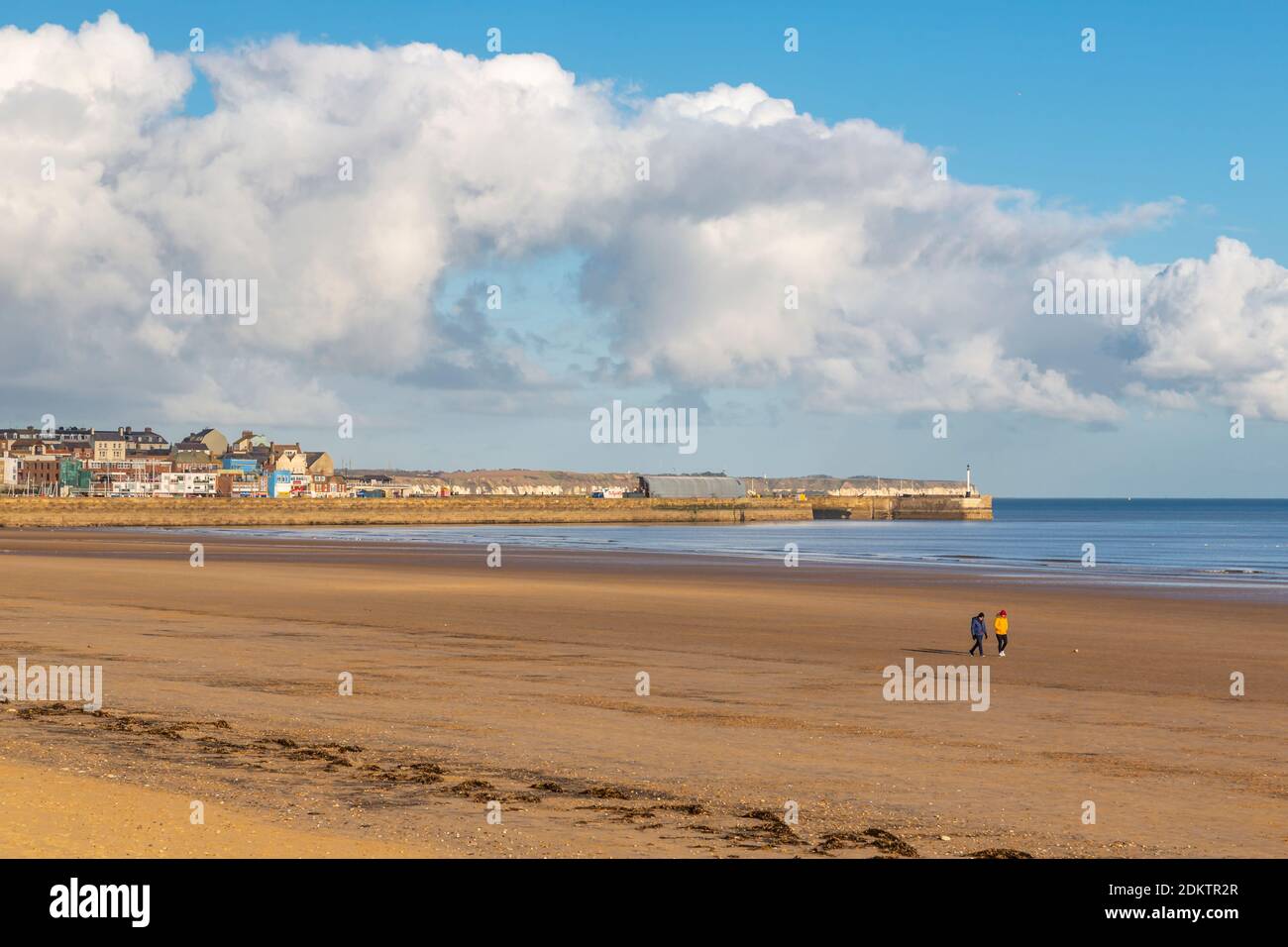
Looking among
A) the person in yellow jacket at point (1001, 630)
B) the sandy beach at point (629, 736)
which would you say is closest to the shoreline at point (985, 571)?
the sandy beach at point (629, 736)

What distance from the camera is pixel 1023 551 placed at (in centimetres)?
9456

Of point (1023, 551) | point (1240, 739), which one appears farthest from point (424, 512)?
point (1240, 739)

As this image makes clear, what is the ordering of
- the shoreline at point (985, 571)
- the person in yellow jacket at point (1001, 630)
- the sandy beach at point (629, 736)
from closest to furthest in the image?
the sandy beach at point (629, 736) → the person in yellow jacket at point (1001, 630) → the shoreline at point (985, 571)

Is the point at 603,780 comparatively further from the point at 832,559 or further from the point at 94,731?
the point at 832,559

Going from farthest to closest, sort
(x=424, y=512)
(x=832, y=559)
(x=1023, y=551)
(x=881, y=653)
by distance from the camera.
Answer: (x=424, y=512), (x=1023, y=551), (x=832, y=559), (x=881, y=653)

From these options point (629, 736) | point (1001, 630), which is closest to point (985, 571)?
point (1001, 630)

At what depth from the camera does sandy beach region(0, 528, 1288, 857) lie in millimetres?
12375

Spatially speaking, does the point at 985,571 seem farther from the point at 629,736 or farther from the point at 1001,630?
the point at 629,736

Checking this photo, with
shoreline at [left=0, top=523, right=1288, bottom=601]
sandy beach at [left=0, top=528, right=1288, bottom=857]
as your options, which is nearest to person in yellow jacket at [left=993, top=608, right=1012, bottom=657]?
sandy beach at [left=0, top=528, right=1288, bottom=857]

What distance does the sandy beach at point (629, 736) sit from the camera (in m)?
12.4

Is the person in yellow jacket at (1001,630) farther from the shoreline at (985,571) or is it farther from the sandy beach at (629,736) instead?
the shoreline at (985,571)

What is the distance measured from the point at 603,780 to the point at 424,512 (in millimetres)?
163816

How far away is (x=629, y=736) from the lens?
18.1 metres

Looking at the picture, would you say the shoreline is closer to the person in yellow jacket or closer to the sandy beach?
the sandy beach
